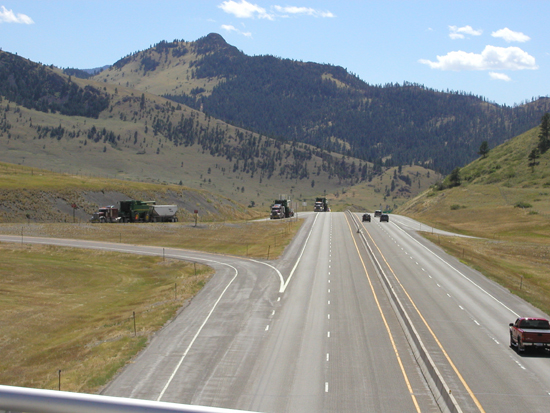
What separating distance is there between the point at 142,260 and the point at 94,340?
3031cm

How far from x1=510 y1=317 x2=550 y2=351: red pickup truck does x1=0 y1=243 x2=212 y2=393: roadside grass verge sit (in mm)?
20531

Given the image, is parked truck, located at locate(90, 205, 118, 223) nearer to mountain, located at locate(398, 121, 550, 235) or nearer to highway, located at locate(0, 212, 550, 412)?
highway, located at locate(0, 212, 550, 412)

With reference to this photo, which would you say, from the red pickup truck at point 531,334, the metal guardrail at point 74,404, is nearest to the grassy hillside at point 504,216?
the red pickup truck at point 531,334

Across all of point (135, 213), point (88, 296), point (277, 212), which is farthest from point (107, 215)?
point (88, 296)

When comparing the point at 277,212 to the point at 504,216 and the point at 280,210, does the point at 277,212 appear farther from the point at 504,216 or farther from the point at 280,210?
the point at 504,216

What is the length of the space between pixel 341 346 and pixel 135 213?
74619 millimetres

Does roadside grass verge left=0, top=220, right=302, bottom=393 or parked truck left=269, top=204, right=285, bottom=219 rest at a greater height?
parked truck left=269, top=204, right=285, bottom=219

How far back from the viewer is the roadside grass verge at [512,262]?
47844 mm

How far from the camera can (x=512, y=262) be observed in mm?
66812

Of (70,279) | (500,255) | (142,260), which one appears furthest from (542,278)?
(70,279)

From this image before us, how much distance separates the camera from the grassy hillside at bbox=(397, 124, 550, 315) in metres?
58.5

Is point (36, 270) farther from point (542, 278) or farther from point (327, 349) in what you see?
point (542, 278)

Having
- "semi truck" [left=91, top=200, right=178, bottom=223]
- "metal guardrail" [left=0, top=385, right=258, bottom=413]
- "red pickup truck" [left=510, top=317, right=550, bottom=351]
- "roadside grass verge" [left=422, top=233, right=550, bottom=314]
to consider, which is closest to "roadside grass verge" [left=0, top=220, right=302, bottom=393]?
"semi truck" [left=91, top=200, right=178, bottom=223]

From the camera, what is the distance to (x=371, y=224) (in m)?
98.1
